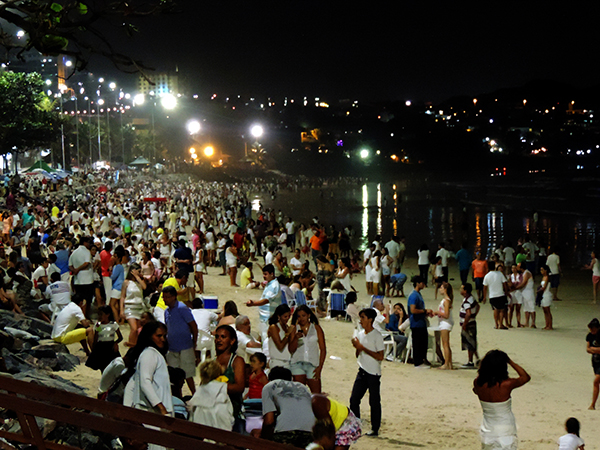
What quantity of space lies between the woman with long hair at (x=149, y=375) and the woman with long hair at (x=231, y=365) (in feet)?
2.37

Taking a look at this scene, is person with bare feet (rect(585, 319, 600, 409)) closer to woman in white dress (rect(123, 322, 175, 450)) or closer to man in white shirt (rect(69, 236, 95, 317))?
woman in white dress (rect(123, 322, 175, 450))

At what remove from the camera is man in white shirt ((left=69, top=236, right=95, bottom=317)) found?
459 inches

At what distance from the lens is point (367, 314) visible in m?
7.28

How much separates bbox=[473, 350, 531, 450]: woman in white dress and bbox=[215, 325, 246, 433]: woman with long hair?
1.97 meters

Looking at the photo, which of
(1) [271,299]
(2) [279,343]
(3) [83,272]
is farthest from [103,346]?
(3) [83,272]

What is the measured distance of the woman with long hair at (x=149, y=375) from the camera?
5.08 metres

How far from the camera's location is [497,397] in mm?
5426

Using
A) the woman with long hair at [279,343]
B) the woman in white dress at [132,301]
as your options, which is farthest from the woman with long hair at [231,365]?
the woman in white dress at [132,301]

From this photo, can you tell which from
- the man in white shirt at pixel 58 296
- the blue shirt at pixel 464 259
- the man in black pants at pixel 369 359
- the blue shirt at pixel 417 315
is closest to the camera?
the man in black pants at pixel 369 359

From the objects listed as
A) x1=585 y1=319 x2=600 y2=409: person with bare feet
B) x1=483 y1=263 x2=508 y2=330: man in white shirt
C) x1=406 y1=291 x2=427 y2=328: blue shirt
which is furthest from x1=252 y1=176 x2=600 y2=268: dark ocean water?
x1=585 y1=319 x2=600 y2=409: person with bare feet

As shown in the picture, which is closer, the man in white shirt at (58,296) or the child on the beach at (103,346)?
the child on the beach at (103,346)

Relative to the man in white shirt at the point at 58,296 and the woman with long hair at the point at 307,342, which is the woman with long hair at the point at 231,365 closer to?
the woman with long hair at the point at 307,342

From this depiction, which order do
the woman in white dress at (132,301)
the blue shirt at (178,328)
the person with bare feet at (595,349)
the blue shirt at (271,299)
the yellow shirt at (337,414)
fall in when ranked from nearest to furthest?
the yellow shirt at (337,414)
the blue shirt at (178,328)
the person with bare feet at (595,349)
the blue shirt at (271,299)
the woman in white dress at (132,301)

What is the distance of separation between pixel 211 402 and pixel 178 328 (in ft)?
7.63
